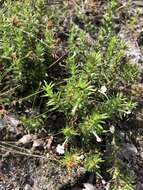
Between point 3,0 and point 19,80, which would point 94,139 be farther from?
point 3,0

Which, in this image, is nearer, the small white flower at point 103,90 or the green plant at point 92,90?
the green plant at point 92,90

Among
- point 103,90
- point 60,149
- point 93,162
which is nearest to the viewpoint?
point 93,162

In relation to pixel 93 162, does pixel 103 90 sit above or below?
above

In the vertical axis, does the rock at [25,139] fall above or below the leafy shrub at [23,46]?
below

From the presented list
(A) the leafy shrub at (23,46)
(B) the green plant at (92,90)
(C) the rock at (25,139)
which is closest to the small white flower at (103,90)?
(B) the green plant at (92,90)

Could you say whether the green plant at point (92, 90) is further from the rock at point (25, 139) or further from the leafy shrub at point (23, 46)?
the rock at point (25, 139)

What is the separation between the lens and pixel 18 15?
449 cm

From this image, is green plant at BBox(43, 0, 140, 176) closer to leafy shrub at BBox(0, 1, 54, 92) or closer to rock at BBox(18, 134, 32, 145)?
leafy shrub at BBox(0, 1, 54, 92)

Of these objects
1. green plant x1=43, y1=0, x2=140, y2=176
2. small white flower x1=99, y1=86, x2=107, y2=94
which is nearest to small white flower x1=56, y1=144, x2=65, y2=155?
green plant x1=43, y1=0, x2=140, y2=176

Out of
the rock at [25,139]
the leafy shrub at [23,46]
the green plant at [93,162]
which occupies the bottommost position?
the green plant at [93,162]

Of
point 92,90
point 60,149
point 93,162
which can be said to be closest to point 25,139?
point 60,149

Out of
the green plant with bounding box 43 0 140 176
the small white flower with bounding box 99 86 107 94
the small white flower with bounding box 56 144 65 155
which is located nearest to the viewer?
the green plant with bounding box 43 0 140 176

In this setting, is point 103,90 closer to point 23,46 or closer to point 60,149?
point 60,149

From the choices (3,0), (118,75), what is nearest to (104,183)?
(118,75)
